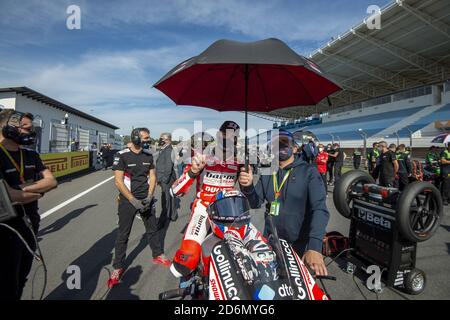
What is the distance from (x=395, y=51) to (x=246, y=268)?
2601 centimetres

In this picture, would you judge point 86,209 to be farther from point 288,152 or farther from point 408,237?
point 408,237

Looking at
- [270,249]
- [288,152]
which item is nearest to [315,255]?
[270,249]

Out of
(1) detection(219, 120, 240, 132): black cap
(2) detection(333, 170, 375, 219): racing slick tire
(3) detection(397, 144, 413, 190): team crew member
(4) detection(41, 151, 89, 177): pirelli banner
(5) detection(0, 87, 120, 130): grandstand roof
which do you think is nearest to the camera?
(1) detection(219, 120, 240, 132): black cap

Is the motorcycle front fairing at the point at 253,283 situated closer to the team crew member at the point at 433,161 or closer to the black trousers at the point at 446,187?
the black trousers at the point at 446,187

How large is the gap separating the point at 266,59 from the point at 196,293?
1.96 metres

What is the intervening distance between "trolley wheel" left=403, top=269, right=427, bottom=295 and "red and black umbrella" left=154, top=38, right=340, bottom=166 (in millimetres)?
2244

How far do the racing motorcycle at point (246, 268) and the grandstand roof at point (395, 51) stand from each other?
18.4m

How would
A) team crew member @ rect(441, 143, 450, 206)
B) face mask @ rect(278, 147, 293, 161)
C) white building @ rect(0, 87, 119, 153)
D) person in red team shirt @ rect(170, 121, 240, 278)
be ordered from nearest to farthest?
face mask @ rect(278, 147, 293, 161) → person in red team shirt @ rect(170, 121, 240, 278) → team crew member @ rect(441, 143, 450, 206) → white building @ rect(0, 87, 119, 153)

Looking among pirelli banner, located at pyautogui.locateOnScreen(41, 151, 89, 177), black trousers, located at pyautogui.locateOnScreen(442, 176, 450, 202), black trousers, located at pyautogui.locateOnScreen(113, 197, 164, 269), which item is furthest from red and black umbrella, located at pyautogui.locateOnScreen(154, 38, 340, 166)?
pirelli banner, located at pyautogui.locateOnScreen(41, 151, 89, 177)

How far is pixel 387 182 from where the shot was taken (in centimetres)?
777

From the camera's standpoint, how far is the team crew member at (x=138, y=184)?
3.67 metres

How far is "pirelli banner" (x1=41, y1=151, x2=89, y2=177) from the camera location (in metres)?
11.3

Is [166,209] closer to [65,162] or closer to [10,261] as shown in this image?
[10,261]

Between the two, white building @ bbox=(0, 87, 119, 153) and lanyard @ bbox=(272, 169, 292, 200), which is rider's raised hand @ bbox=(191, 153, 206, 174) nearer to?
lanyard @ bbox=(272, 169, 292, 200)
